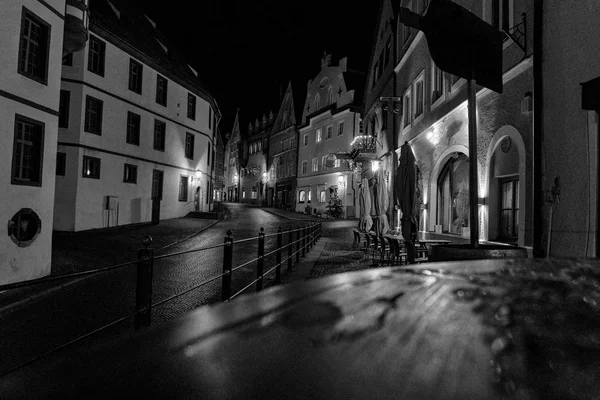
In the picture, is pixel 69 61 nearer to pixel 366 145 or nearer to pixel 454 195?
pixel 366 145

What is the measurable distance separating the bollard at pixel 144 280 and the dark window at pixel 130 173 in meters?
18.6

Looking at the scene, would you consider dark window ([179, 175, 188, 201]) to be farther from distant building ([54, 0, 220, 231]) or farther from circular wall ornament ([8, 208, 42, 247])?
circular wall ornament ([8, 208, 42, 247])

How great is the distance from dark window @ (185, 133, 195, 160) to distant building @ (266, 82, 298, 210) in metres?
17.4

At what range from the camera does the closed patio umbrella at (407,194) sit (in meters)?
9.68

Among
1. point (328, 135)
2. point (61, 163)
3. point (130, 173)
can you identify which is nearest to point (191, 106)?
point (130, 173)

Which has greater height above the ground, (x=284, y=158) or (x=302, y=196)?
(x=284, y=158)

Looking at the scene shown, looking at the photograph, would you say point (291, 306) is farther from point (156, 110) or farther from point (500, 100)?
point (156, 110)

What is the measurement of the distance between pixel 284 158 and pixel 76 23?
123 ft

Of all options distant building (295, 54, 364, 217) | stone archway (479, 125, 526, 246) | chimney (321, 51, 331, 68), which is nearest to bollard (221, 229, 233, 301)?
stone archway (479, 125, 526, 246)

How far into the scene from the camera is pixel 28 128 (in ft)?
31.2

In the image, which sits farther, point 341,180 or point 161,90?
point 341,180

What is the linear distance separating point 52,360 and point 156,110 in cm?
2457

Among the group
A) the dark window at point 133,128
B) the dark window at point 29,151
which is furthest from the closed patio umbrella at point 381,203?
the dark window at point 133,128

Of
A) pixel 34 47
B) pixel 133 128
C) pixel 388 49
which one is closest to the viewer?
pixel 34 47
